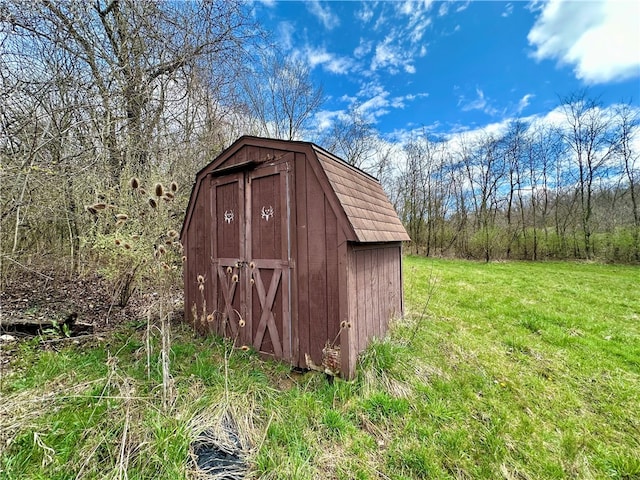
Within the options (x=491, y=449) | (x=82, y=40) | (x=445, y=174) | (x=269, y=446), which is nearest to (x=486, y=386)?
(x=491, y=449)

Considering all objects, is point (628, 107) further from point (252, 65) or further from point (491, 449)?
point (491, 449)

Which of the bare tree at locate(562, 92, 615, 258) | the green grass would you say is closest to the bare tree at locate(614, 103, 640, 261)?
the bare tree at locate(562, 92, 615, 258)

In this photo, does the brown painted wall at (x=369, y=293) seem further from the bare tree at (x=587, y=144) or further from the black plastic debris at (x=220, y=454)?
the bare tree at (x=587, y=144)

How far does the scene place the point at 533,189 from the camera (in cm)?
1638

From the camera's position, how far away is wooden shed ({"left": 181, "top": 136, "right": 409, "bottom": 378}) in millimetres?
3080

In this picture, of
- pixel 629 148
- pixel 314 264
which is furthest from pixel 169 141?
pixel 629 148

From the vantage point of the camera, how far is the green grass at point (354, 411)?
1942mm

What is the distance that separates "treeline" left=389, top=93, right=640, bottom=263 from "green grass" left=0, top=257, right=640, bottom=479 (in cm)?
1288

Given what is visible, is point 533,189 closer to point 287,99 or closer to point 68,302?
point 287,99

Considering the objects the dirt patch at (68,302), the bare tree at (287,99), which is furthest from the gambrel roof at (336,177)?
the bare tree at (287,99)

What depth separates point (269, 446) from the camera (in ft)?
7.01

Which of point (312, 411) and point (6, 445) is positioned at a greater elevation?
point (6, 445)

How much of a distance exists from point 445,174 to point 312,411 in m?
19.3

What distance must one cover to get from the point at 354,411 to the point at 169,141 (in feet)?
24.0
